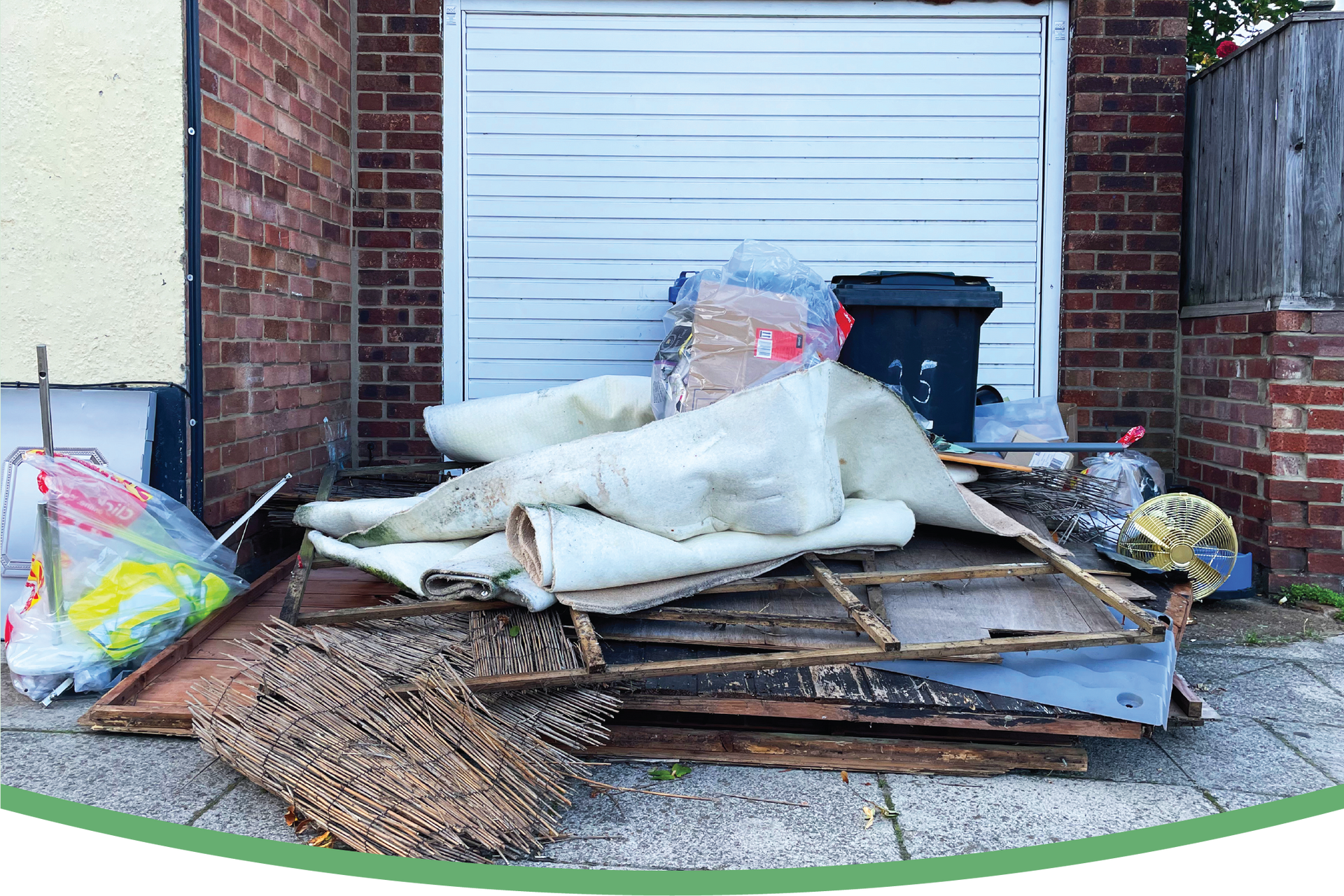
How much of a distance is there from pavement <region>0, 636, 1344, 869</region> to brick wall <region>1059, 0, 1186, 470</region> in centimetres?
260

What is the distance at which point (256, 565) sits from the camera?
4.50 metres

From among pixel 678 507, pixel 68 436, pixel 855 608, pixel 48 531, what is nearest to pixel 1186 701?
pixel 855 608

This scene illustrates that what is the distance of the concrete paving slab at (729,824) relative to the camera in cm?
238

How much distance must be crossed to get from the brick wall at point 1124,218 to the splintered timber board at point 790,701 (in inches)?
124

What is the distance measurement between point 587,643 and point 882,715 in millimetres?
859

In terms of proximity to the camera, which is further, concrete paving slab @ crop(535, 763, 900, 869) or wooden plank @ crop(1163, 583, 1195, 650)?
wooden plank @ crop(1163, 583, 1195, 650)

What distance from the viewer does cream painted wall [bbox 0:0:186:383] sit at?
3686 millimetres

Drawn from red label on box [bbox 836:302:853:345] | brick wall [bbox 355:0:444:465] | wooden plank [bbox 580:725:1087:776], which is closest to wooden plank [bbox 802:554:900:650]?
wooden plank [bbox 580:725:1087:776]

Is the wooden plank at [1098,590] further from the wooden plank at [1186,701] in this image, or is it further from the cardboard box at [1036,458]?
the cardboard box at [1036,458]

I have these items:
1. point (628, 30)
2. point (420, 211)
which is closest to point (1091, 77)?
point (628, 30)

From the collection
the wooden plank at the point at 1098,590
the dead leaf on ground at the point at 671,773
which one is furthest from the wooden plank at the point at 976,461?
the dead leaf on ground at the point at 671,773

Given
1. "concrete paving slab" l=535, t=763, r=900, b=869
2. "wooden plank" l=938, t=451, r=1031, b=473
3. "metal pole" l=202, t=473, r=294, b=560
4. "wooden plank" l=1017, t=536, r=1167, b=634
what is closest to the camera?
"concrete paving slab" l=535, t=763, r=900, b=869

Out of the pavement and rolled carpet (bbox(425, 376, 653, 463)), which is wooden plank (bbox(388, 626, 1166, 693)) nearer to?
the pavement

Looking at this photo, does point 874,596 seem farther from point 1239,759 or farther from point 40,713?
point 40,713
